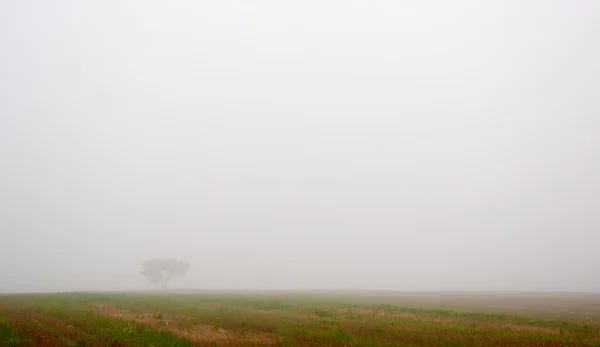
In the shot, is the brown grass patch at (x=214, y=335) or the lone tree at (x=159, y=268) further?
the lone tree at (x=159, y=268)

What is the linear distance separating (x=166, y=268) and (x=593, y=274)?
646 feet

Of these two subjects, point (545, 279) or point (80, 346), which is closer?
point (80, 346)

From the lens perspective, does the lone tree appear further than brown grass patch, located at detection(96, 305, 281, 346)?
Yes

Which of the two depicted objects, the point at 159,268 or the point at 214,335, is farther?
the point at 159,268

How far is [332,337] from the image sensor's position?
2195 cm

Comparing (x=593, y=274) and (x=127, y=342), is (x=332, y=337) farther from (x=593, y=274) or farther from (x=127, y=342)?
(x=593, y=274)

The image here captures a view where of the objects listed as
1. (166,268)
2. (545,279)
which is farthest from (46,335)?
(545,279)

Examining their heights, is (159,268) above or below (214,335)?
above

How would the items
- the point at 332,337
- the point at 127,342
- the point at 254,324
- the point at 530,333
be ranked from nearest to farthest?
the point at 127,342 → the point at 332,337 → the point at 530,333 → the point at 254,324

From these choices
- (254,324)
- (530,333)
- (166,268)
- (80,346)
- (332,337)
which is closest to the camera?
(80,346)

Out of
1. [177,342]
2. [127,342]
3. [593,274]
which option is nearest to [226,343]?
[177,342]

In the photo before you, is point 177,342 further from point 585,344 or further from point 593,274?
point 593,274

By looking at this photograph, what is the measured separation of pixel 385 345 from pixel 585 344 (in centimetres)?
1079

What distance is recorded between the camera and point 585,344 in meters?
19.7
